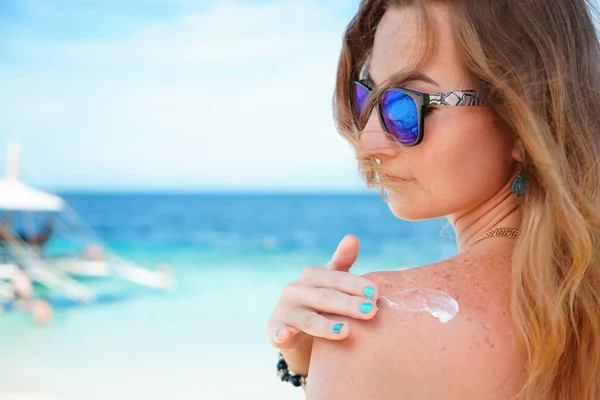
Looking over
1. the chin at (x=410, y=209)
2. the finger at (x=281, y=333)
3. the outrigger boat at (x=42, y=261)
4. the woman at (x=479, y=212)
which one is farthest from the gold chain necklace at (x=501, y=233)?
the outrigger boat at (x=42, y=261)

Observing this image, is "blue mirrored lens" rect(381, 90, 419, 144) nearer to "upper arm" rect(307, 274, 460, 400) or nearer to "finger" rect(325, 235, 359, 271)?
"finger" rect(325, 235, 359, 271)

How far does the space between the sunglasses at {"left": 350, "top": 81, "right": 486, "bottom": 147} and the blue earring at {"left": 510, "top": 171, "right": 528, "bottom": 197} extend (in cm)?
19

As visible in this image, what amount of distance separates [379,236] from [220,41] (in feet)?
49.0

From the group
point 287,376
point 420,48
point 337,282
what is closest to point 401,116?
point 420,48

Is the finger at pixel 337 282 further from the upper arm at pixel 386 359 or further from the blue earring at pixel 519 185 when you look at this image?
the blue earring at pixel 519 185

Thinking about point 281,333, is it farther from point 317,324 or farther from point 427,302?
point 427,302

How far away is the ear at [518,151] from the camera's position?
1333 millimetres

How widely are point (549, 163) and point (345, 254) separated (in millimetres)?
470

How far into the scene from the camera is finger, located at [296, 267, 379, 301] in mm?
1152

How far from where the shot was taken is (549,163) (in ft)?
3.99

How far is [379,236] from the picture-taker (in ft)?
91.8

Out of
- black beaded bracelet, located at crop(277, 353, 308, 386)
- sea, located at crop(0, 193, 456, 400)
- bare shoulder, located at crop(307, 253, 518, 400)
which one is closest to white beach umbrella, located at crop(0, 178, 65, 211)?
sea, located at crop(0, 193, 456, 400)

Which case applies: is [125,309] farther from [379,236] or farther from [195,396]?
[379,236]

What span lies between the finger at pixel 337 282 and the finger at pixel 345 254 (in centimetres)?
8
